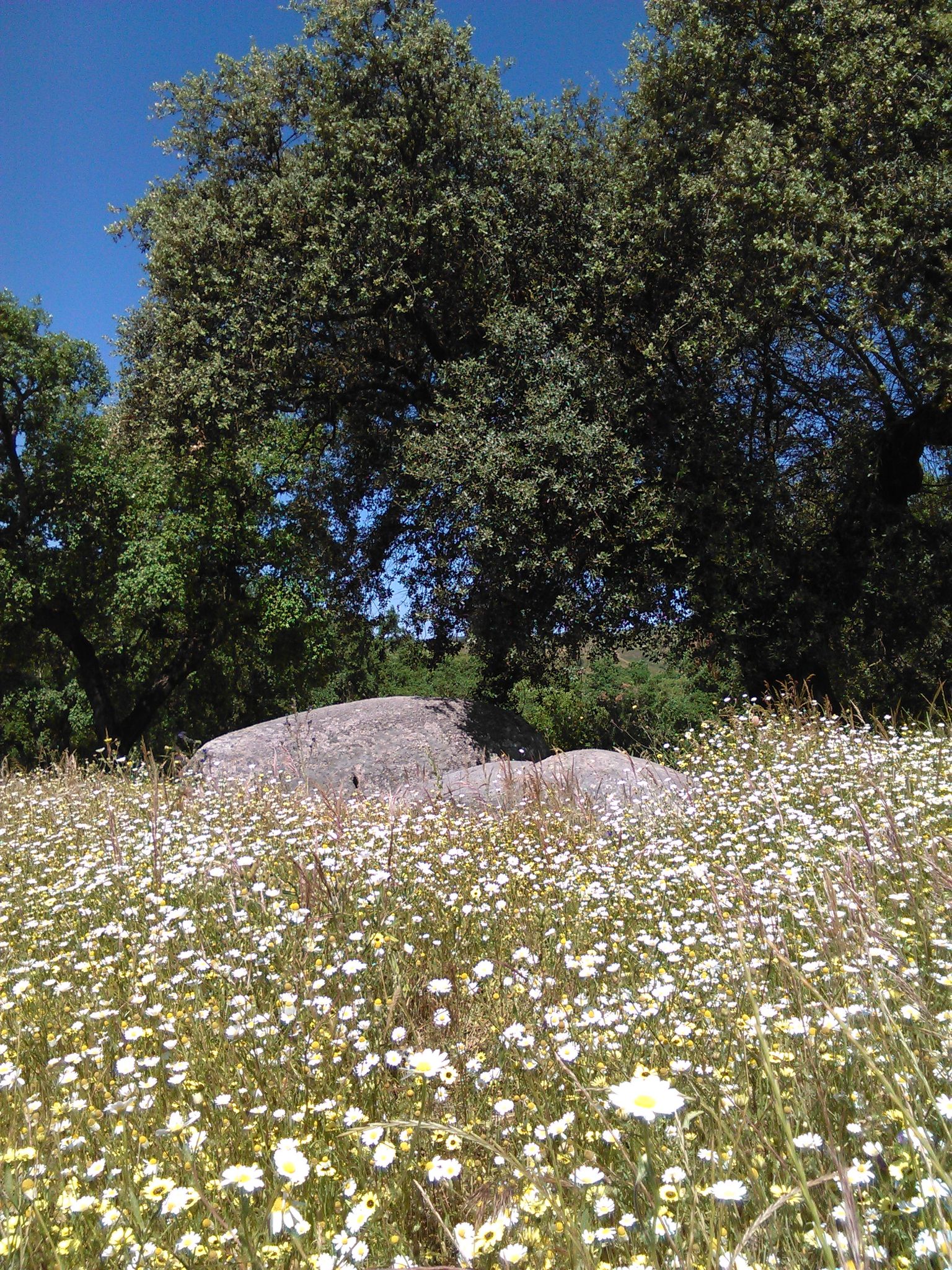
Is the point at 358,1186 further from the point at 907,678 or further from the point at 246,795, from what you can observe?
the point at 907,678

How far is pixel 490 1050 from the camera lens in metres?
3.33

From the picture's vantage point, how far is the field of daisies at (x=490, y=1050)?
2104 mm

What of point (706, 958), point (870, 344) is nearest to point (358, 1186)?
point (706, 958)

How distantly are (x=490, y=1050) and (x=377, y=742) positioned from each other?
943 cm

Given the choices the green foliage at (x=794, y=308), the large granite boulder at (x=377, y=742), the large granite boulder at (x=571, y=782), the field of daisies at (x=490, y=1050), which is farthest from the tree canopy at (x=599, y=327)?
the field of daisies at (x=490, y=1050)

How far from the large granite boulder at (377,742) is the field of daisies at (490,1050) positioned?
6.13 meters

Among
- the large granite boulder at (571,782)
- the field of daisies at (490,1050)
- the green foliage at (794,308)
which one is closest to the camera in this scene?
the field of daisies at (490,1050)

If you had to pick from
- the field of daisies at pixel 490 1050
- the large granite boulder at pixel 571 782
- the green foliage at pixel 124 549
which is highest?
the green foliage at pixel 124 549

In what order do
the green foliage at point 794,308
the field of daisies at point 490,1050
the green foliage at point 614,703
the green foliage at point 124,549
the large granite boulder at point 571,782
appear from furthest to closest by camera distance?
the green foliage at point 124,549
the green foliage at point 614,703
the green foliage at point 794,308
the large granite boulder at point 571,782
the field of daisies at point 490,1050

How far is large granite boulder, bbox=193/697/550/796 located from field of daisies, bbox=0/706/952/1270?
6.13 m

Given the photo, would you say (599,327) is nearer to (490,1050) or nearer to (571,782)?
(571,782)

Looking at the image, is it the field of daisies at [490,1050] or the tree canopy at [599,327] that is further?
the tree canopy at [599,327]

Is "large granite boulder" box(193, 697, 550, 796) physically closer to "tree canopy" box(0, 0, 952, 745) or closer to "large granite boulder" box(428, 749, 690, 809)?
"tree canopy" box(0, 0, 952, 745)

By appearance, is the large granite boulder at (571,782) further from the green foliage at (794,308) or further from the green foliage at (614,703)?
the green foliage at (794,308)
